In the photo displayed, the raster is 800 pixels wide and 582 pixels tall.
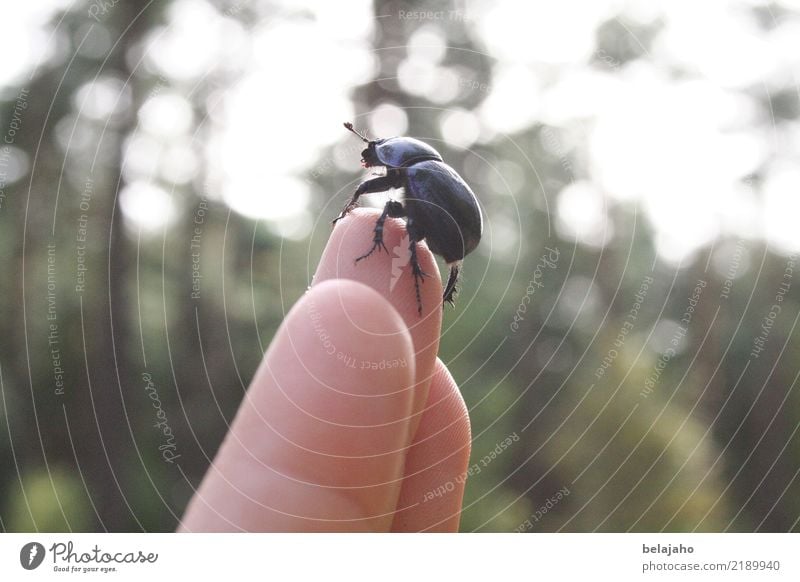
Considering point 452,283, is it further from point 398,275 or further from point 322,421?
point 322,421

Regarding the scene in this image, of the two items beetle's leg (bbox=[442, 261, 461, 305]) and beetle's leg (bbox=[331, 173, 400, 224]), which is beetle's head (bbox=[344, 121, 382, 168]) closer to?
beetle's leg (bbox=[331, 173, 400, 224])

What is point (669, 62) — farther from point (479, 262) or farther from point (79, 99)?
point (79, 99)

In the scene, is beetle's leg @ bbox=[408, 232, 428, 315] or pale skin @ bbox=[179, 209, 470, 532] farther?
beetle's leg @ bbox=[408, 232, 428, 315]

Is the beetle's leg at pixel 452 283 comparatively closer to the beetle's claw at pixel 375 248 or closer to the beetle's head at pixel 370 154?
the beetle's claw at pixel 375 248

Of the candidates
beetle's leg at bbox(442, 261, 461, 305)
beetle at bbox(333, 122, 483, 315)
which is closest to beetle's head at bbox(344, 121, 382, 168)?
beetle at bbox(333, 122, 483, 315)

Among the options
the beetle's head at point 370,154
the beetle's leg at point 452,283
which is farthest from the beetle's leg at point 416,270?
the beetle's head at point 370,154

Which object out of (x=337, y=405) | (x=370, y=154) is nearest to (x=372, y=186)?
(x=370, y=154)
